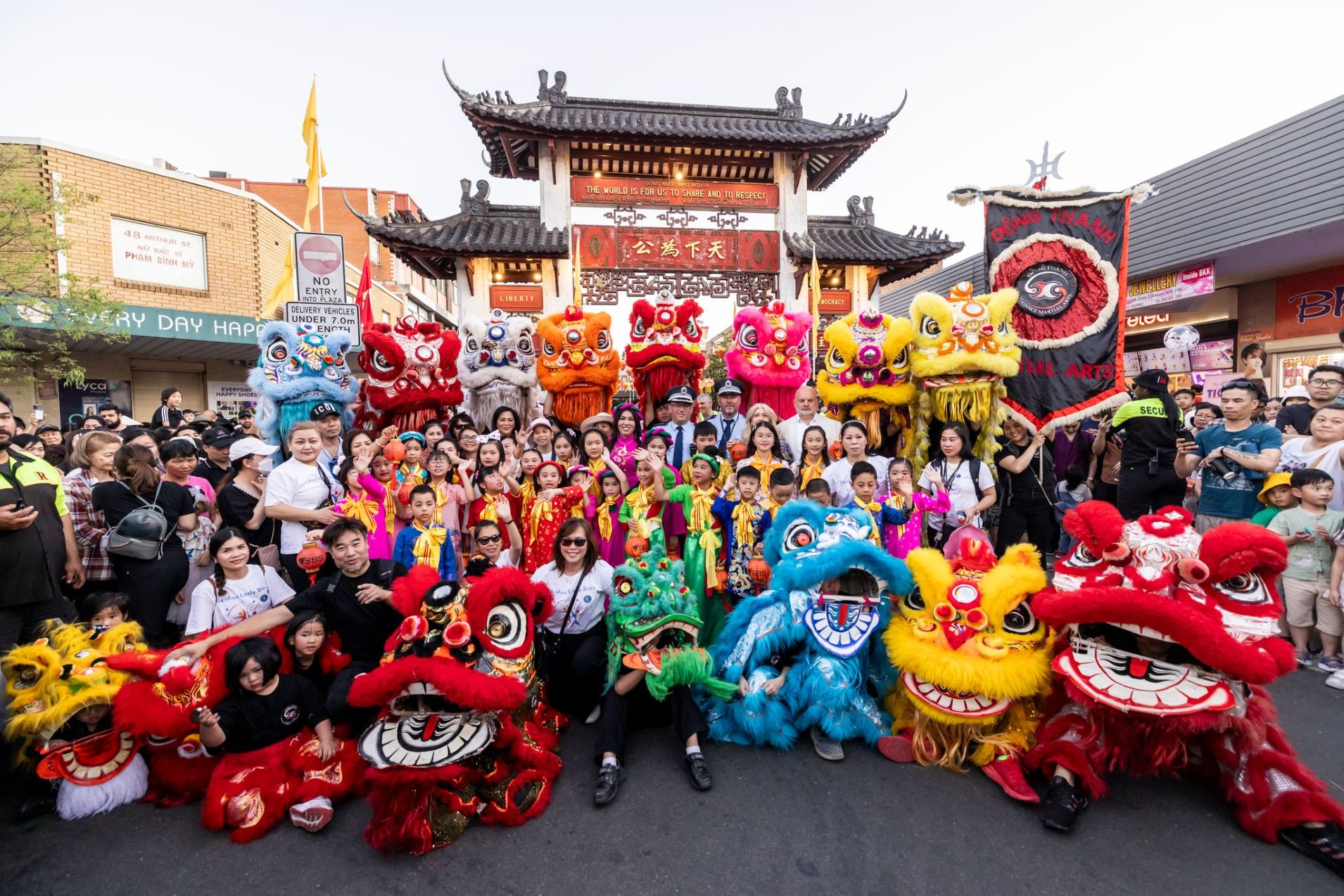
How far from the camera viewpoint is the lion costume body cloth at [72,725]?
258 centimetres

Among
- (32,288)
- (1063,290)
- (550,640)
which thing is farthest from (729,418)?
(32,288)

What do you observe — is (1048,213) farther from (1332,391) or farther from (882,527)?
(882,527)

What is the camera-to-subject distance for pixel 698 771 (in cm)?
286

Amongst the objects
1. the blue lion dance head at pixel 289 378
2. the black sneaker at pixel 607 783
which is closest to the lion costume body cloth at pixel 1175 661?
the black sneaker at pixel 607 783

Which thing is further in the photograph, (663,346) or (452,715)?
(663,346)

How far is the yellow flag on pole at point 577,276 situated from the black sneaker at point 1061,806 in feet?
32.6

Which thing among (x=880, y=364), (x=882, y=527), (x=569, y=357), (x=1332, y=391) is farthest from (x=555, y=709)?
(x=1332, y=391)

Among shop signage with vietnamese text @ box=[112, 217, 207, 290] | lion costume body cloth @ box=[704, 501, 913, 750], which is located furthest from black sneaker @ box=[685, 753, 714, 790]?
shop signage with vietnamese text @ box=[112, 217, 207, 290]

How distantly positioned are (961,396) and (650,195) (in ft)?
31.2

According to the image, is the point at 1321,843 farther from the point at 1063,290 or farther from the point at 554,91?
the point at 554,91

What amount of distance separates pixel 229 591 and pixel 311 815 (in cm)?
128

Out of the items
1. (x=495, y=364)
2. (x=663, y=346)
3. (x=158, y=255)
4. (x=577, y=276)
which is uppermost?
(x=158, y=255)

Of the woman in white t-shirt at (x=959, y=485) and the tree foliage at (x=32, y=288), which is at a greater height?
the tree foliage at (x=32, y=288)

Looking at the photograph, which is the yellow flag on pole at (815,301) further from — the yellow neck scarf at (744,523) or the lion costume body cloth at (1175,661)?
the lion costume body cloth at (1175,661)
